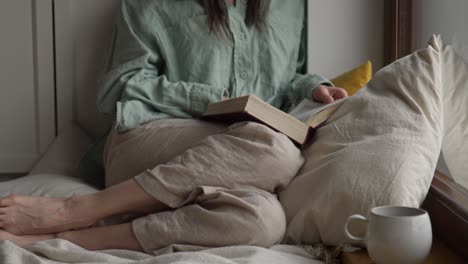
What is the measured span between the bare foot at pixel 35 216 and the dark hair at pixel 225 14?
64cm

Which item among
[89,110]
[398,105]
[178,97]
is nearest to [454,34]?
[398,105]

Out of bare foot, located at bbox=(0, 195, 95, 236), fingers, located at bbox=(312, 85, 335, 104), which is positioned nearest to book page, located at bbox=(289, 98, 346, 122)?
fingers, located at bbox=(312, 85, 335, 104)

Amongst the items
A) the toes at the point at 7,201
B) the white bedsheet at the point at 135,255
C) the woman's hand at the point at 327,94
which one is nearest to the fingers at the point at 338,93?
the woman's hand at the point at 327,94

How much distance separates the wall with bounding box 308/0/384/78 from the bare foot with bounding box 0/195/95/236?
2.69ft

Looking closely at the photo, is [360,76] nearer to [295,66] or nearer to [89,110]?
[295,66]

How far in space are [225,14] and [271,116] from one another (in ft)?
1.49

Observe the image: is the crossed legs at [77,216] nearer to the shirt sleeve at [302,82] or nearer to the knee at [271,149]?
the knee at [271,149]

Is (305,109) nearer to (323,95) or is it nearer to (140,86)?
(323,95)

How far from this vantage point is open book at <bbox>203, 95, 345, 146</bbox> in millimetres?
1348

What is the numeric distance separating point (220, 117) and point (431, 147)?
434mm

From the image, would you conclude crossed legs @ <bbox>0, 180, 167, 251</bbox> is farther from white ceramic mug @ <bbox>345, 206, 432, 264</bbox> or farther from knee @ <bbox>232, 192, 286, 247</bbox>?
white ceramic mug @ <bbox>345, 206, 432, 264</bbox>

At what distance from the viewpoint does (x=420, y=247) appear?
1.05m

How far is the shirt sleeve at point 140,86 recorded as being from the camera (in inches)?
63.3

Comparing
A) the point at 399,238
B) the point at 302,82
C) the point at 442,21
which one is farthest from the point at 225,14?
the point at 399,238
